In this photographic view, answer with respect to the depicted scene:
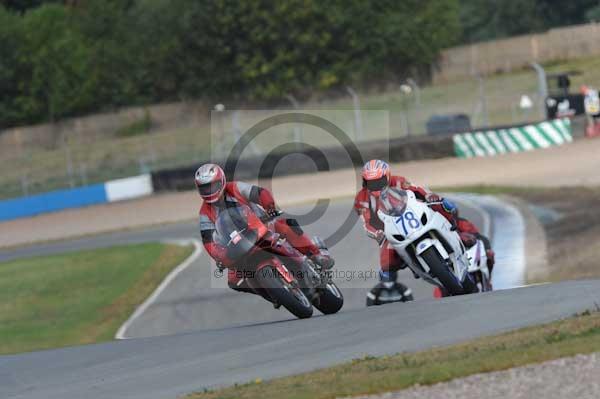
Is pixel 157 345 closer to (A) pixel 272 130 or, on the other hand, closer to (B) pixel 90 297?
(B) pixel 90 297

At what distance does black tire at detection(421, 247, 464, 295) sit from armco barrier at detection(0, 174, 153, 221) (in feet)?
78.5

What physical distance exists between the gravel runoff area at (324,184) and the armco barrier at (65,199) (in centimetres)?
57

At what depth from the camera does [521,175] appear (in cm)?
2612

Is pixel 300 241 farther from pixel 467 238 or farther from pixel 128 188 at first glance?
pixel 128 188

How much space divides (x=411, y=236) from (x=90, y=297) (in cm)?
836

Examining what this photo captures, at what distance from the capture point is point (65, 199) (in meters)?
33.2

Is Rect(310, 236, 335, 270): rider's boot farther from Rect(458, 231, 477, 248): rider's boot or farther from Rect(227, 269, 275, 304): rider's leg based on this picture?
Rect(458, 231, 477, 248): rider's boot

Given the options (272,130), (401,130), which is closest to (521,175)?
(401,130)

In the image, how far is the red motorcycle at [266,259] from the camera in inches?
360

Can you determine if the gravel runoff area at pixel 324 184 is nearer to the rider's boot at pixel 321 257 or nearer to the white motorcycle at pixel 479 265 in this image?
the white motorcycle at pixel 479 265

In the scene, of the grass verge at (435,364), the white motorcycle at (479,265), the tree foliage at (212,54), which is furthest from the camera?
the tree foliage at (212,54)

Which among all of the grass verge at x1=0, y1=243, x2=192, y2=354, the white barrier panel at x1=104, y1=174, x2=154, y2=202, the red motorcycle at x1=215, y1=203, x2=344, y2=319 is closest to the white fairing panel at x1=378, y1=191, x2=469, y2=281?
the red motorcycle at x1=215, y1=203, x2=344, y2=319

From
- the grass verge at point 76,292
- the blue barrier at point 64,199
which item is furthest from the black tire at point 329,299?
the blue barrier at point 64,199

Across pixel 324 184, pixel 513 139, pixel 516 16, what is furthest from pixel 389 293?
pixel 516 16
